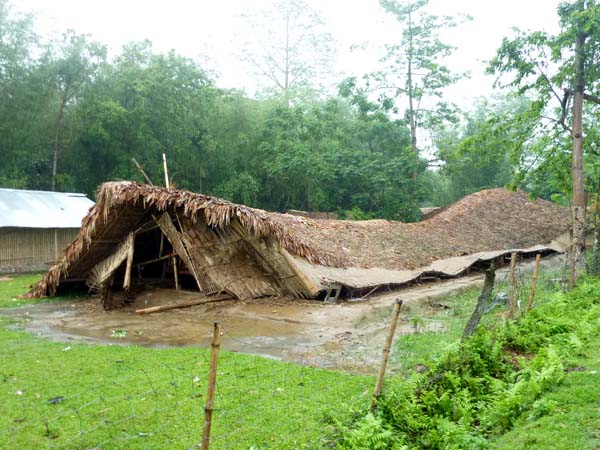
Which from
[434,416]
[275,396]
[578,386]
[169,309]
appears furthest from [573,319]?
[169,309]

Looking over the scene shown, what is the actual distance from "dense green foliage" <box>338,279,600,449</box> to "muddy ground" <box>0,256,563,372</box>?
1.25 m

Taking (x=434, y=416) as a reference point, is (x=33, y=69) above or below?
above

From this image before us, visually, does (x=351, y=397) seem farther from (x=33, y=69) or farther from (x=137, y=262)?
(x=33, y=69)

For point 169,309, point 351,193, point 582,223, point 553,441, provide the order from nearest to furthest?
1. point 553,441
2. point 169,309
3. point 582,223
4. point 351,193

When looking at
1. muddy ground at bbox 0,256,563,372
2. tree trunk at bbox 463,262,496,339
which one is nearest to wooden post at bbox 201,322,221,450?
muddy ground at bbox 0,256,563,372

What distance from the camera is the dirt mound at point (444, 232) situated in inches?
553

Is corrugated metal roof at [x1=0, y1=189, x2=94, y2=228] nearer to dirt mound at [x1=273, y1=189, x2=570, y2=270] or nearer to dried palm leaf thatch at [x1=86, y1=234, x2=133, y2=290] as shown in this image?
dried palm leaf thatch at [x1=86, y1=234, x2=133, y2=290]

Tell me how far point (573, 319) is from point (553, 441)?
4802mm

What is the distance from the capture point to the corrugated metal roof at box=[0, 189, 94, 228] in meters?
19.0

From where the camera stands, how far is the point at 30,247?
1984 cm

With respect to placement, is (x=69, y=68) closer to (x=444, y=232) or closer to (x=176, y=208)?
(x=176, y=208)

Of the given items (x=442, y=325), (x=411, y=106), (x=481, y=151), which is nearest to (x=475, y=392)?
(x=442, y=325)

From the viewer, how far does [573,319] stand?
823cm

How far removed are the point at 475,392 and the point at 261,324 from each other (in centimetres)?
495
